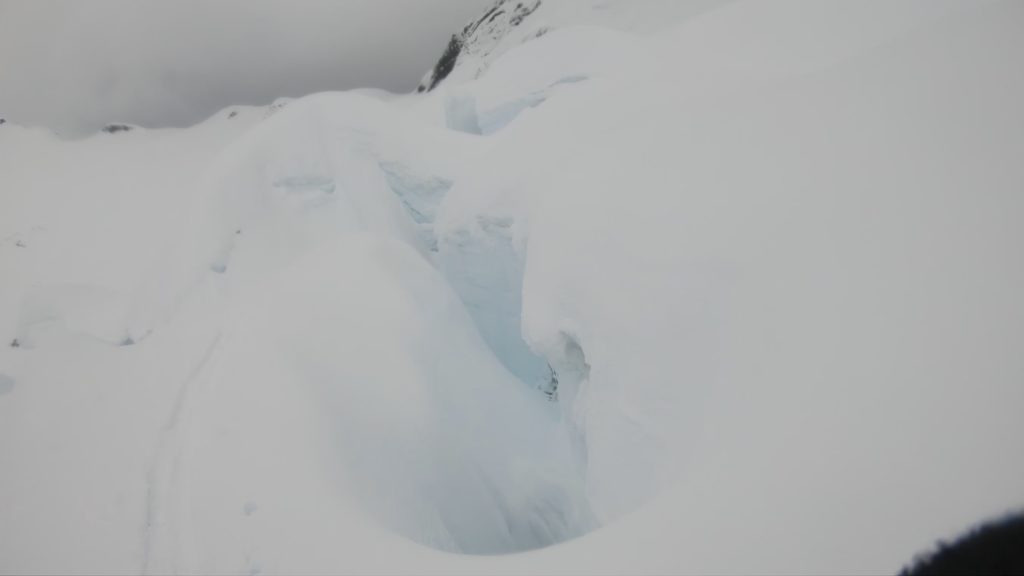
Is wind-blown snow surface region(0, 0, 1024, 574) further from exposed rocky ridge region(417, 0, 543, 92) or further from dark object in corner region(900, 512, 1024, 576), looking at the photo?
exposed rocky ridge region(417, 0, 543, 92)

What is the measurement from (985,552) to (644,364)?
1.58 metres

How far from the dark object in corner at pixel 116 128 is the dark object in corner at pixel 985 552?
6238 cm

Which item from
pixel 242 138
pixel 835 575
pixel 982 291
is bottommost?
pixel 835 575

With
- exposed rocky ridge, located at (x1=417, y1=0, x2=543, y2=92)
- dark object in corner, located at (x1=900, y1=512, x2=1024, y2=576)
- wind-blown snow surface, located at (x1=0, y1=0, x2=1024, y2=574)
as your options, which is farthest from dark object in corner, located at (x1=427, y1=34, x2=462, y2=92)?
dark object in corner, located at (x1=900, y1=512, x2=1024, y2=576)

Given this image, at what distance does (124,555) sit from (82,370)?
2.29 m

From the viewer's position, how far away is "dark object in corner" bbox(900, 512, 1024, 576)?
113cm

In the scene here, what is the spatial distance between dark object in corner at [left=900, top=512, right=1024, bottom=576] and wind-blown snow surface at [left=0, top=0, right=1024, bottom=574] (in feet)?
0.14

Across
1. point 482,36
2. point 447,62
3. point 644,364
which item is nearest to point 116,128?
point 447,62

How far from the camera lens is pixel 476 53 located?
34.1 meters

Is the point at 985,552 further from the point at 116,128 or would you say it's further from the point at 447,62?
the point at 116,128

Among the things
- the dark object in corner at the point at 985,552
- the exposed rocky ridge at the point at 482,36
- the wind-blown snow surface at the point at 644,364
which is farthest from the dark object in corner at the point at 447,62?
the dark object in corner at the point at 985,552

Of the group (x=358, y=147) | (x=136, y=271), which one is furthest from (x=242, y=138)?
(x=136, y=271)

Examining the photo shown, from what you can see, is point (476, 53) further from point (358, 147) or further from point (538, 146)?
point (538, 146)

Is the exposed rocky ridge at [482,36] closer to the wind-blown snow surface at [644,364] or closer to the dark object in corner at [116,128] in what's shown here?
the wind-blown snow surface at [644,364]
